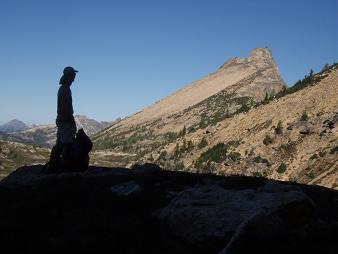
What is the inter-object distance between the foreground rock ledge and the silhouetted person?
3398 mm

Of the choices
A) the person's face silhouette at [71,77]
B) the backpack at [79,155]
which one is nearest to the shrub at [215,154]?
the backpack at [79,155]

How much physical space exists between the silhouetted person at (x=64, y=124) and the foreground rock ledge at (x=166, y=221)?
3.40 m

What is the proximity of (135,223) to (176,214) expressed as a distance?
0.95 meters

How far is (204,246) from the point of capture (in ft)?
30.8

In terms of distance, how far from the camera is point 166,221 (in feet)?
34.9

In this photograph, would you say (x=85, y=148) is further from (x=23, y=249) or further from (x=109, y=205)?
(x=23, y=249)

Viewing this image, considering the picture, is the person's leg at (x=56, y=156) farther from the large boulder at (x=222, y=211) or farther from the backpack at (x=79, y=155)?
the large boulder at (x=222, y=211)

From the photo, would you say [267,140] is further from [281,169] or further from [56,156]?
[56,156]

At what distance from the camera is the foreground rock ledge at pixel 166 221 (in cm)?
915

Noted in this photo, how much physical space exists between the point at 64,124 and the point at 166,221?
7.72 metres

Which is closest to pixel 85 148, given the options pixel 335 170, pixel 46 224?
pixel 46 224

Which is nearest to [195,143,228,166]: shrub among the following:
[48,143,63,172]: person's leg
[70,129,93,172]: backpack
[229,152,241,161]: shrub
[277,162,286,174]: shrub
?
[229,152,241,161]: shrub

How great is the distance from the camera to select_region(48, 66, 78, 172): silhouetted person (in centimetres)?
1689

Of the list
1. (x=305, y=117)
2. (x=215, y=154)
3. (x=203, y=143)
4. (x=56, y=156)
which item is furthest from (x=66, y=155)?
(x=203, y=143)
